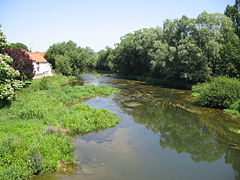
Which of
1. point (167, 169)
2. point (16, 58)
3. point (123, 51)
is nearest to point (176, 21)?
point (123, 51)

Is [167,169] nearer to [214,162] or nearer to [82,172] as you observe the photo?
[214,162]

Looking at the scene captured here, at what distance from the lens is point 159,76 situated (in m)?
50.4

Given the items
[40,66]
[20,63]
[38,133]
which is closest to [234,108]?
[38,133]

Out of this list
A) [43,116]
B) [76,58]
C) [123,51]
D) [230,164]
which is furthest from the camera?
[76,58]

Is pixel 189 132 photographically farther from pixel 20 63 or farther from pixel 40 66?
pixel 40 66

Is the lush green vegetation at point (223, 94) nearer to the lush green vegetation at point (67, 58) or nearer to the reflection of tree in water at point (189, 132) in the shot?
the reflection of tree in water at point (189, 132)

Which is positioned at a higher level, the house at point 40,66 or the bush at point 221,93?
the house at point 40,66

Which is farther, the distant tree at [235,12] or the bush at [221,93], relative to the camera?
the distant tree at [235,12]

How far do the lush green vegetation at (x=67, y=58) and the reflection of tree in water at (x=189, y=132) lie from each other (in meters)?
40.6

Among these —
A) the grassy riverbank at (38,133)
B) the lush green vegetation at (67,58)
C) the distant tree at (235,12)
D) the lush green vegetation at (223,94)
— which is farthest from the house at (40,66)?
the distant tree at (235,12)

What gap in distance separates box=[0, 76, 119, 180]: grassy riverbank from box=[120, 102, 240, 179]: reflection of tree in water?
4315mm

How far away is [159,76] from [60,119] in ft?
121

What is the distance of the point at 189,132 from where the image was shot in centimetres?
1738

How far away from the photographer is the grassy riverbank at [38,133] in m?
9.67
